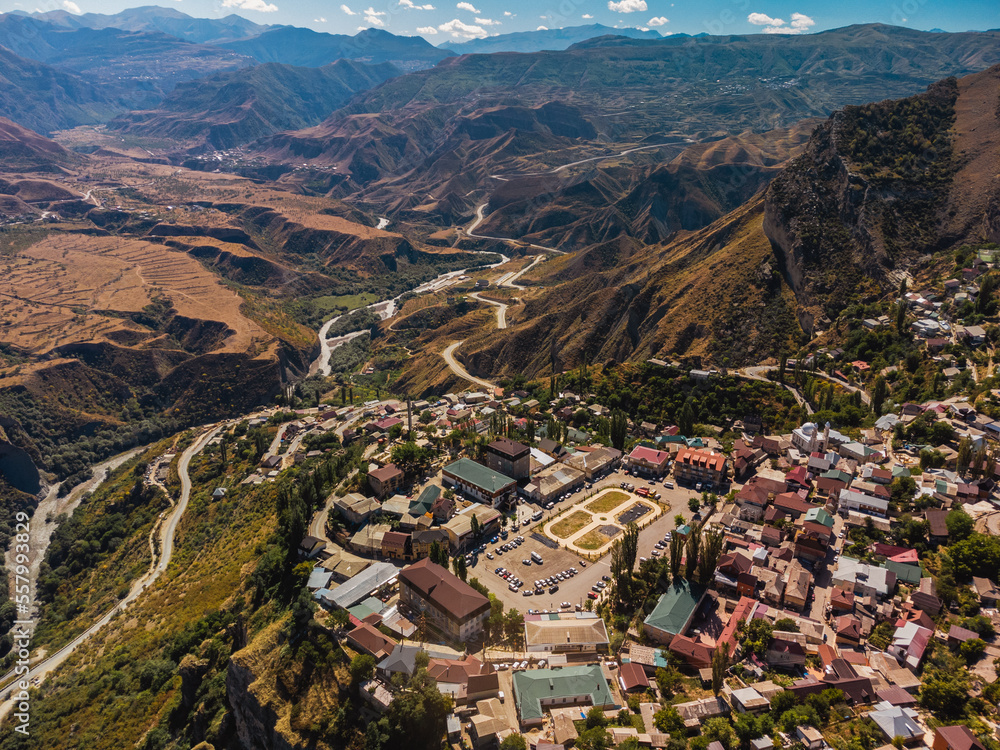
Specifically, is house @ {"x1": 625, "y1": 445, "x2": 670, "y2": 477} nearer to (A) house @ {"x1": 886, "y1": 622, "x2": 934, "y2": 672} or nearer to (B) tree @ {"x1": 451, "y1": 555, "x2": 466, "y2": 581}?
(B) tree @ {"x1": 451, "y1": 555, "x2": 466, "y2": 581}

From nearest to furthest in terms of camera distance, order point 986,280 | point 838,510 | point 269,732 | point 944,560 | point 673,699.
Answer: point 673,699
point 269,732
point 944,560
point 838,510
point 986,280

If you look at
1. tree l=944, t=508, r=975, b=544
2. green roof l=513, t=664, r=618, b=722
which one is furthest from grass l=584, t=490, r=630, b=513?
tree l=944, t=508, r=975, b=544

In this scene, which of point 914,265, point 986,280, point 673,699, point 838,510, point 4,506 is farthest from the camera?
point 4,506

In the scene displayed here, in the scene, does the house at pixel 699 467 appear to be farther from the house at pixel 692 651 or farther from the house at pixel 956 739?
the house at pixel 956 739

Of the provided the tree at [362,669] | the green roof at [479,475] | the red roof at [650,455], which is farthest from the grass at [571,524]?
the tree at [362,669]

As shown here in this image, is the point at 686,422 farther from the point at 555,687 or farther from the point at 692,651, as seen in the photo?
the point at 555,687

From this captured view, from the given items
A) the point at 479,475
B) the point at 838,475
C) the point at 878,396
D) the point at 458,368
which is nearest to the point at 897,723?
the point at 838,475

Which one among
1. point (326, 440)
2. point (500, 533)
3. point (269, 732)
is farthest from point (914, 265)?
point (269, 732)

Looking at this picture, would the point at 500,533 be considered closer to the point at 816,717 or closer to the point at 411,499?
the point at 411,499
